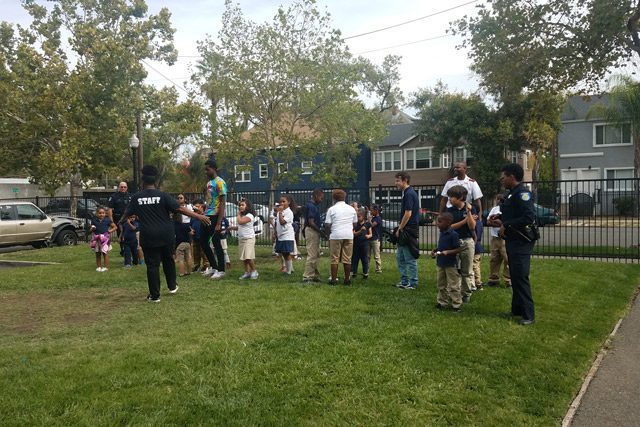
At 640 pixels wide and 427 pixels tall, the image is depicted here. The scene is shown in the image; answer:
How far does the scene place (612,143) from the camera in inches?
1310

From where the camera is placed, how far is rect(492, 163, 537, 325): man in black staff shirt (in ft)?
19.8

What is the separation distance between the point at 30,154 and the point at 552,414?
83.2 ft

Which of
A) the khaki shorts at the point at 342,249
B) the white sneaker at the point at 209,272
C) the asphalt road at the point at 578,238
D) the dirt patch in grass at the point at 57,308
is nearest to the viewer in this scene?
the dirt patch in grass at the point at 57,308

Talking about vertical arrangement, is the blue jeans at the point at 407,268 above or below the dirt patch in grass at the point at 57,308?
above

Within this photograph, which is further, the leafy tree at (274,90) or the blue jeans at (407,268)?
the leafy tree at (274,90)

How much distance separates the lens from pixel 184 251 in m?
10.2

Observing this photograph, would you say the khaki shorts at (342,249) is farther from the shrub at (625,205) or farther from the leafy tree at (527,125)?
the leafy tree at (527,125)

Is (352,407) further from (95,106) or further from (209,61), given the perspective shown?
(95,106)

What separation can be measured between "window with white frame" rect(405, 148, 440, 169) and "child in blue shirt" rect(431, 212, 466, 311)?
3376 centimetres

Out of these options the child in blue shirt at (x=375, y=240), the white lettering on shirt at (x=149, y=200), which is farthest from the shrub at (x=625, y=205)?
the white lettering on shirt at (x=149, y=200)

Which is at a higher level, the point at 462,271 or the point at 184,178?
the point at 184,178

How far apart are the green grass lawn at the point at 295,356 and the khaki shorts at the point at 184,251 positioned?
1.96m

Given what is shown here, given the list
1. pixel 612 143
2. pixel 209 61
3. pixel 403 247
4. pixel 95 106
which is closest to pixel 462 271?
pixel 403 247

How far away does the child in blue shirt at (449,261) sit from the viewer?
6.61m
